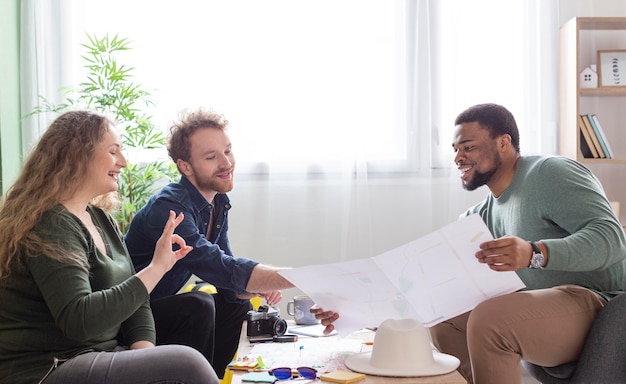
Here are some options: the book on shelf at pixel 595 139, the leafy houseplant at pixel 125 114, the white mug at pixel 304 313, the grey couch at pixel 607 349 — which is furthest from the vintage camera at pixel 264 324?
the book on shelf at pixel 595 139

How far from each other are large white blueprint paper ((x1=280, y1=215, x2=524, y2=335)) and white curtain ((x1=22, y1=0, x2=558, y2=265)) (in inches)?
61.3

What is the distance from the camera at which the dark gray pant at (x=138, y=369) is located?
1.52 meters

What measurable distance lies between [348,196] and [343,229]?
0.16 meters

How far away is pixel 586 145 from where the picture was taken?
342 centimetres

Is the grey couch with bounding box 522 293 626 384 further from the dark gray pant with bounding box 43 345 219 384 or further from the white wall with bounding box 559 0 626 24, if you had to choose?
the white wall with bounding box 559 0 626 24

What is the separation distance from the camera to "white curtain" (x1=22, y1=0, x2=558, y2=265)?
11.6ft

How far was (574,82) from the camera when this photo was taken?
3367 mm

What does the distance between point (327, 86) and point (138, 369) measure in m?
2.22

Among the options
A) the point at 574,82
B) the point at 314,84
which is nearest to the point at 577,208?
the point at 574,82

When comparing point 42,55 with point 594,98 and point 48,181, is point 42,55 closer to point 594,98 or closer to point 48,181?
point 48,181

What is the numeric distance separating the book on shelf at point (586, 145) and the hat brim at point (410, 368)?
188 cm

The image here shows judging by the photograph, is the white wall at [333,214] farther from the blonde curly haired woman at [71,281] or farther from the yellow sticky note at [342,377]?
the yellow sticky note at [342,377]

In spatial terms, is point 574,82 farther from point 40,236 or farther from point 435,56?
point 40,236

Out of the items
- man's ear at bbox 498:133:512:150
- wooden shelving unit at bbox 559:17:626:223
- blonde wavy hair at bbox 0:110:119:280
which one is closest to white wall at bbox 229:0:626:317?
wooden shelving unit at bbox 559:17:626:223
